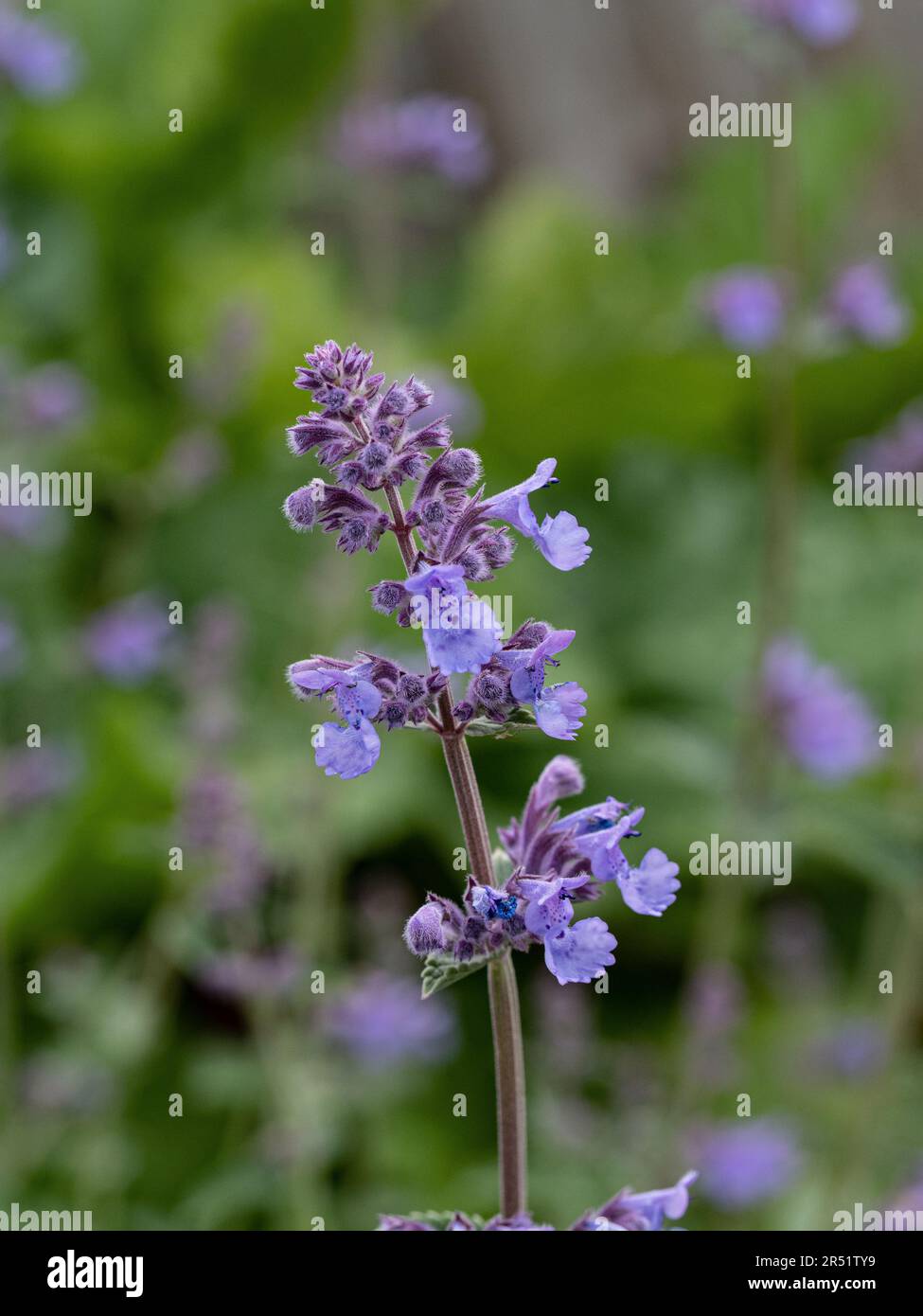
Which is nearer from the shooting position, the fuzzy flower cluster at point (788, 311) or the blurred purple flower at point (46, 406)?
the fuzzy flower cluster at point (788, 311)

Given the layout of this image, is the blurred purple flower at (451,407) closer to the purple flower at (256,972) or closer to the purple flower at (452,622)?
the purple flower at (256,972)

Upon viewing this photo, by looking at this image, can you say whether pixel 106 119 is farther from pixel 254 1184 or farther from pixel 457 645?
pixel 457 645

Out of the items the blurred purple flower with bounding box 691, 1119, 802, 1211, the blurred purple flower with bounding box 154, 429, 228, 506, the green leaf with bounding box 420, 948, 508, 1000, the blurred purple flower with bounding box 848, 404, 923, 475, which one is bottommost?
the blurred purple flower with bounding box 691, 1119, 802, 1211

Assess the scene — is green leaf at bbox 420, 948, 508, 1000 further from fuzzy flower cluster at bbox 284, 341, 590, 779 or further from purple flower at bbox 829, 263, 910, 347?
purple flower at bbox 829, 263, 910, 347

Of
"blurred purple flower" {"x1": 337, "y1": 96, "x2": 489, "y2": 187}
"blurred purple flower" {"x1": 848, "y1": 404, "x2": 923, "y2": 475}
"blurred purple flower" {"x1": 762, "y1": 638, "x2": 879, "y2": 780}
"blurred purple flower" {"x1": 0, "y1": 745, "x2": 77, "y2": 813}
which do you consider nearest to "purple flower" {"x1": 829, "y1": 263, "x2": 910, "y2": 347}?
"blurred purple flower" {"x1": 848, "y1": 404, "x2": 923, "y2": 475}

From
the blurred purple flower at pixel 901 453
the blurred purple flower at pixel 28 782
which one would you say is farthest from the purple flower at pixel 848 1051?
the blurred purple flower at pixel 28 782

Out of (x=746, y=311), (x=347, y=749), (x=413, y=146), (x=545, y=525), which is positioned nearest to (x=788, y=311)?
(x=746, y=311)
